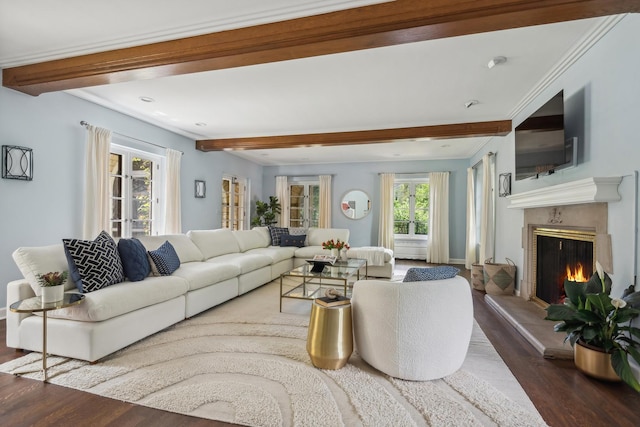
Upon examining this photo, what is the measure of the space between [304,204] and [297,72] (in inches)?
237

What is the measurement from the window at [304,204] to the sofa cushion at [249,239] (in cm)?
284

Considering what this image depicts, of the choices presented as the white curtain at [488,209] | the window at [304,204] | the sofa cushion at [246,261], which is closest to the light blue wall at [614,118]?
the white curtain at [488,209]

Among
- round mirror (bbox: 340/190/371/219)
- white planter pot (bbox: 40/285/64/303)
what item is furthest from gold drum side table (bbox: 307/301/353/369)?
round mirror (bbox: 340/190/371/219)

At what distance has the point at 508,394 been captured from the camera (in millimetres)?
1971

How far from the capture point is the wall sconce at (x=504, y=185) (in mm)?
4600

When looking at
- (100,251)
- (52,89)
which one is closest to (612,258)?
(100,251)

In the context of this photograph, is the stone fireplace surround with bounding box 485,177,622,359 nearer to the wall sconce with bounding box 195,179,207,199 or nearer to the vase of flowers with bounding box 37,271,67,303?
the vase of flowers with bounding box 37,271,67,303

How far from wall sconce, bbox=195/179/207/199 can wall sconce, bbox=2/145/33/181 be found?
9.43ft

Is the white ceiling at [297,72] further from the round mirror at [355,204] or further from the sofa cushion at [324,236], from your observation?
the round mirror at [355,204]

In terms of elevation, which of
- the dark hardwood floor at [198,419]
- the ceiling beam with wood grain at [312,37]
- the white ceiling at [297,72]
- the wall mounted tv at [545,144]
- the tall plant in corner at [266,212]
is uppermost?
the white ceiling at [297,72]

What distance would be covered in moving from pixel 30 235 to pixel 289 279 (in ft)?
11.0

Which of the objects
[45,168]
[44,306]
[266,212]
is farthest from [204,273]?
[266,212]

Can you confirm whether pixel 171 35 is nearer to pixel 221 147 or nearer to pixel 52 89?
pixel 52 89

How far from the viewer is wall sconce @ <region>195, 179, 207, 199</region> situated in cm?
623
